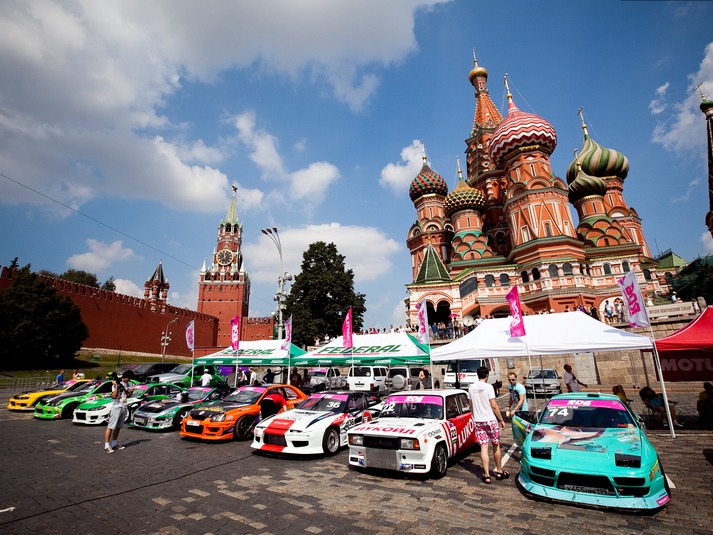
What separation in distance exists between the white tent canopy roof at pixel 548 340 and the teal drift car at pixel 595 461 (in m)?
3.46

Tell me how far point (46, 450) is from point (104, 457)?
5.75 ft

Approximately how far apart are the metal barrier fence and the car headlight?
26989 mm

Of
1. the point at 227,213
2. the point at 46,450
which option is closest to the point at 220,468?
the point at 46,450

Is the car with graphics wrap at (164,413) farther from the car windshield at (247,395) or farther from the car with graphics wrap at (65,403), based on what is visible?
the car with graphics wrap at (65,403)

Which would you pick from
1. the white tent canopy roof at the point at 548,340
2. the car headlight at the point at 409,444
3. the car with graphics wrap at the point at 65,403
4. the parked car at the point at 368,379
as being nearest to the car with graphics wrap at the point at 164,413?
the car with graphics wrap at the point at 65,403

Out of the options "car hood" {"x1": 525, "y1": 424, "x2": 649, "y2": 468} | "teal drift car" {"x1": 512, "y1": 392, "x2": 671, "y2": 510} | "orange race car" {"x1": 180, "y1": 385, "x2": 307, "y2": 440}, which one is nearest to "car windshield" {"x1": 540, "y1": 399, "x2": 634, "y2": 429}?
"teal drift car" {"x1": 512, "y1": 392, "x2": 671, "y2": 510}

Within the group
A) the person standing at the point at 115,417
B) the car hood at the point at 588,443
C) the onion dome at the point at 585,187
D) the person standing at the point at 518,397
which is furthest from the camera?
the onion dome at the point at 585,187

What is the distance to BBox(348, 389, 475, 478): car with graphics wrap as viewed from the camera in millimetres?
6070

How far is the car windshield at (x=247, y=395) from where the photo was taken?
34.2 ft

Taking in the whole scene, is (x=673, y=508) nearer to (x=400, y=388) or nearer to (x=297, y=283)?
(x=400, y=388)

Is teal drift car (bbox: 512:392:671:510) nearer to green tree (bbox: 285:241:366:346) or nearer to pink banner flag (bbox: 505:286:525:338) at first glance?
pink banner flag (bbox: 505:286:525:338)

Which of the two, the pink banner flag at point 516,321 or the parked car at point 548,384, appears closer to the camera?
the pink banner flag at point 516,321

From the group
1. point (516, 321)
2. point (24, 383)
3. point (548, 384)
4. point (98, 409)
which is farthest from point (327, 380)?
point (24, 383)

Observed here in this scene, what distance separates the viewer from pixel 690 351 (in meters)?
11.3
